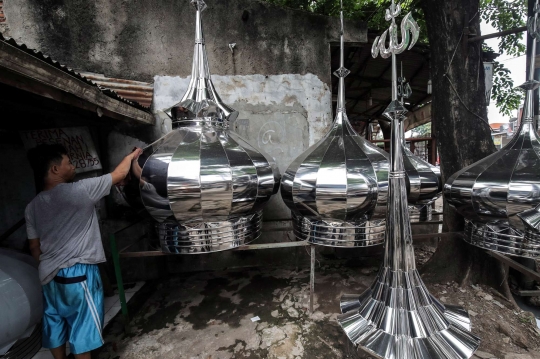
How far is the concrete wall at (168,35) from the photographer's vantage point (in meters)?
4.30

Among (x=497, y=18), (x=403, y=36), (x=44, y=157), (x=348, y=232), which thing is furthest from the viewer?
(x=497, y=18)

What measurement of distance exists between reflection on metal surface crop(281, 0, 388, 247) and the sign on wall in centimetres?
303

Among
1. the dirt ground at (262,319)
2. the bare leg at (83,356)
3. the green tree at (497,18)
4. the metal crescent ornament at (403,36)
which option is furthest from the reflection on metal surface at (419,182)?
the bare leg at (83,356)

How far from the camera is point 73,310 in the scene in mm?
2408

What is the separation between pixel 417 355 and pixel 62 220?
10.6 ft

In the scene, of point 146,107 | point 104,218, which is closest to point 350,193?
point 146,107

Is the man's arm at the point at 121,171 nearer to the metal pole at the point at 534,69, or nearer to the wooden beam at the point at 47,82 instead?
the wooden beam at the point at 47,82

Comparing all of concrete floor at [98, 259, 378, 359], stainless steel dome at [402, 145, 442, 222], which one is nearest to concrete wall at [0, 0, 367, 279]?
concrete floor at [98, 259, 378, 359]

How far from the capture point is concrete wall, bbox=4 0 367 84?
430cm

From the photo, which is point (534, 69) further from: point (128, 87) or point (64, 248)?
point (128, 87)

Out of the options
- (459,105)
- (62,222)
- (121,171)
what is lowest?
(62,222)

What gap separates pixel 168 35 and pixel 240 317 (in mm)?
5014

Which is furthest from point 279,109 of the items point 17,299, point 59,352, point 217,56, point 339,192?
point 59,352

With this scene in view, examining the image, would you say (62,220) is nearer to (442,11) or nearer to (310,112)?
(310,112)
